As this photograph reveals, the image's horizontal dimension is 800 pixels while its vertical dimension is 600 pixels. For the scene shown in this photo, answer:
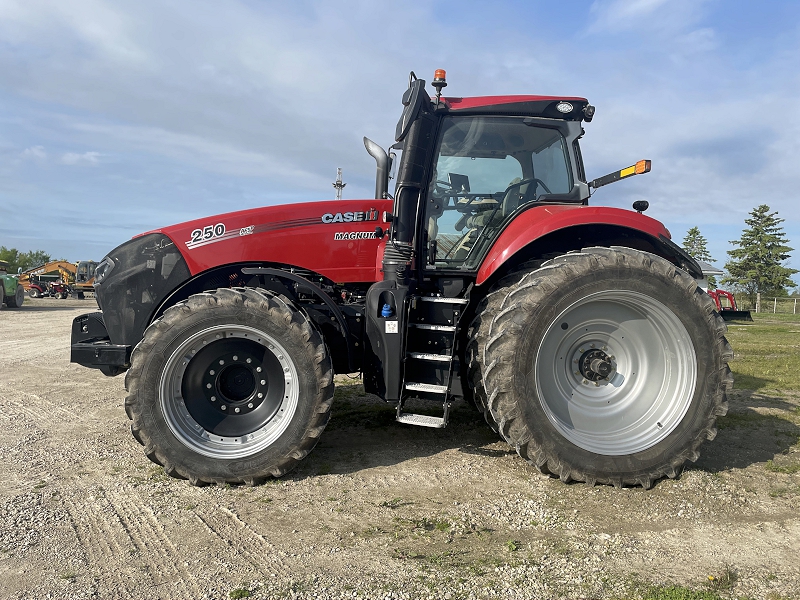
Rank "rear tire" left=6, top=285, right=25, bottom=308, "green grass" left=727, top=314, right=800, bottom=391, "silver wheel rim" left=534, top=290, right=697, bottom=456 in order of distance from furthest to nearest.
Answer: "rear tire" left=6, top=285, right=25, bottom=308, "green grass" left=727, top=314, right=800, bottom=391, "silver wheel rim" left=534, top=290, right=697, bottom=456

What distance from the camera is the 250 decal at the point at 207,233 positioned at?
3971mm

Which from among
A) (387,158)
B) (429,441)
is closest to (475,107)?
(387,158)

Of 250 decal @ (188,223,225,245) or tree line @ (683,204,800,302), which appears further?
tree line @ (683,204,800,302)

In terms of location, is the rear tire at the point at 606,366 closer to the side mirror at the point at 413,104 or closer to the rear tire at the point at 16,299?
the side mirror at the point at 413,104

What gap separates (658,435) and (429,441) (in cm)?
169

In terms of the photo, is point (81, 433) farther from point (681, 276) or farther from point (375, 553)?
point (681, 276)

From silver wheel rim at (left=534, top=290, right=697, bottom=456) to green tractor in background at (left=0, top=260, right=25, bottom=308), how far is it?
23.2 m

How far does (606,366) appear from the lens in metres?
3.61

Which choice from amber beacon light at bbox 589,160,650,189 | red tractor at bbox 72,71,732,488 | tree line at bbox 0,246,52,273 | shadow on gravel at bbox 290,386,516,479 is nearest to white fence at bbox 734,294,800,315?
amber beacon light at bbox 589,160,650,189

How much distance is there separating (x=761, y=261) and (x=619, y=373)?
163ft

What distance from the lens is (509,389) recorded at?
3268mm

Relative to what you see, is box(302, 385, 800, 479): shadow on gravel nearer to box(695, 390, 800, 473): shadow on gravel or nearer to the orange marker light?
box(695, 390, 800, 473): shadow on gravel

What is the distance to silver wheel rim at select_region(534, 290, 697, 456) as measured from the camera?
3.44 metres

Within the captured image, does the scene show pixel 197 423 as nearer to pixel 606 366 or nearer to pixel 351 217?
pixel 351 217
